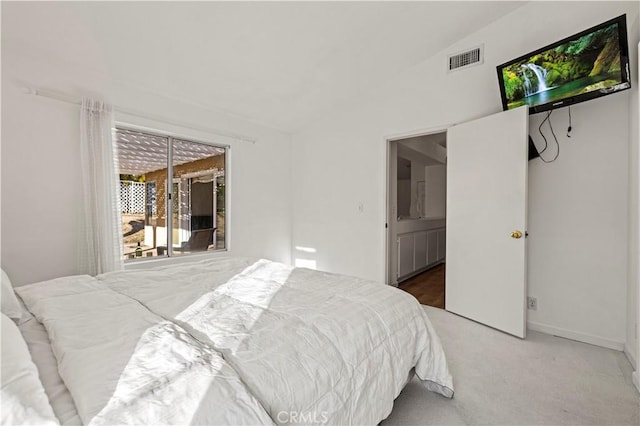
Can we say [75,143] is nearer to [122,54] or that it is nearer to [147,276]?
[122,54]

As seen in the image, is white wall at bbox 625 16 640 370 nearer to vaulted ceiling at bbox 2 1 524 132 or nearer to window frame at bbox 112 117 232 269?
vaulted ceiling at bbox 2 1 524 132

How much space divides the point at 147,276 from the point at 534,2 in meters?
4.03

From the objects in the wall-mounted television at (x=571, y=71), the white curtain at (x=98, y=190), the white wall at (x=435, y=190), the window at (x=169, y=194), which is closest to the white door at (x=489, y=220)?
the wall-mounted television at (x=571, y=71)

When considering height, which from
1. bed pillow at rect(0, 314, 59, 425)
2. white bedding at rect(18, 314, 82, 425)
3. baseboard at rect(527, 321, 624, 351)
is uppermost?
bed pillow at rect(0, 314, 59, 425)

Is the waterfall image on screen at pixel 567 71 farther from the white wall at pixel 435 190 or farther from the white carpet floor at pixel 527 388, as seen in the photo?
the white wall at pixel 435 190

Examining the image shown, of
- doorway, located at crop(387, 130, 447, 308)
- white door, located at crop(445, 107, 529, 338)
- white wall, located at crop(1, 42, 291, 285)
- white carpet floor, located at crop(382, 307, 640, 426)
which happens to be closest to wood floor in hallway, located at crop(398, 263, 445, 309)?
doorway, located at crop(387, 130, 447, 308)

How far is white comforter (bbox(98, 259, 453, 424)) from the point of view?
3.07ft

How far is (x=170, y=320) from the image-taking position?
1.25 meters

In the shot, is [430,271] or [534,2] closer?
[534,2]

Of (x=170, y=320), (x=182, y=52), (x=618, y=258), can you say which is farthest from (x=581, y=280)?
(x=182, y=52)

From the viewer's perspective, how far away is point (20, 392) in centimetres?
64

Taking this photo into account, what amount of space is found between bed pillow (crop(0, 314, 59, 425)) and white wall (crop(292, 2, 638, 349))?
133 inches

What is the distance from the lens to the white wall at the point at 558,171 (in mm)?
2367
